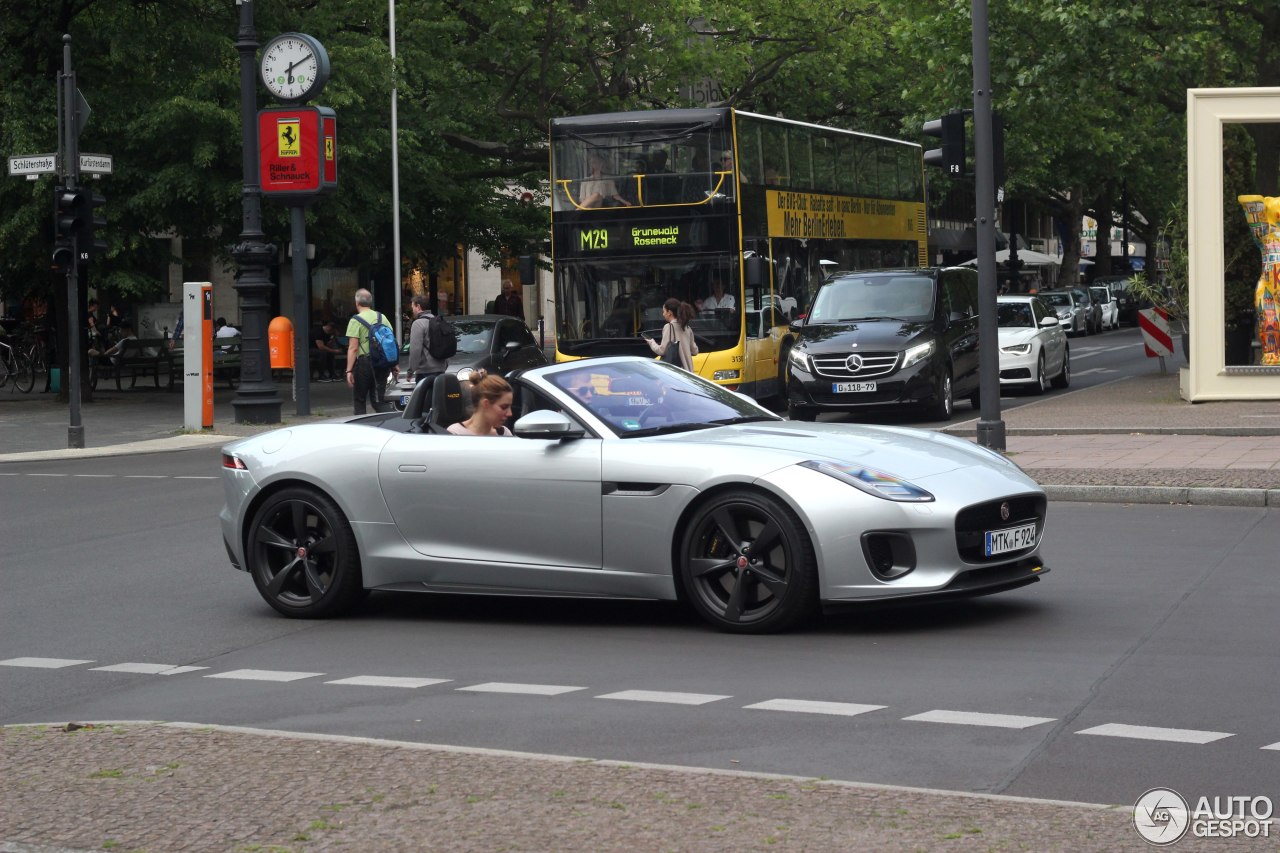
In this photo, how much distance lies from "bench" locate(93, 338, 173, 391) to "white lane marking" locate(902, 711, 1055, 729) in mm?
29287

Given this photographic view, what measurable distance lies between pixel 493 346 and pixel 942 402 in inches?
257

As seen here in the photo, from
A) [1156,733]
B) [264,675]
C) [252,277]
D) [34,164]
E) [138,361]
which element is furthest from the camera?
[138,361]

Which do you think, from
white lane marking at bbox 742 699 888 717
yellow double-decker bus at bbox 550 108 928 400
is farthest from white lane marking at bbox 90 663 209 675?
yellow double-decker bus at bbox 550 108 928 400

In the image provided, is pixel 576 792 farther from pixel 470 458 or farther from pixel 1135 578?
pixel 1135 578

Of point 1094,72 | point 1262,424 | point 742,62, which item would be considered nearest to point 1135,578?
point 1262,424

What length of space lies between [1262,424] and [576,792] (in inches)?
587

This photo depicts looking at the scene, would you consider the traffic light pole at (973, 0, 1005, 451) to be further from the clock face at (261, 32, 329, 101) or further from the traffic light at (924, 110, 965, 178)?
the clock face at (261, 32, 329, 101)

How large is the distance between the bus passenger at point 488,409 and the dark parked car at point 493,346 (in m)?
15.5

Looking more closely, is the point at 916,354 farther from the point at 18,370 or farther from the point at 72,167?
the point at 18,370

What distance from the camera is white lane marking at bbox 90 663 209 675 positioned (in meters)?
8.26

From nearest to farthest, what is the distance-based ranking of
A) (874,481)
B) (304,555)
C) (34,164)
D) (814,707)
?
(814,707)
(874,481)
(304,555)
(34,164)

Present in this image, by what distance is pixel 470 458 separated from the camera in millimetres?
9242

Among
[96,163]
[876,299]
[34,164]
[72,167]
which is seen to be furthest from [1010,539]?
[34,164]

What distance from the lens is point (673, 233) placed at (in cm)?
2445
